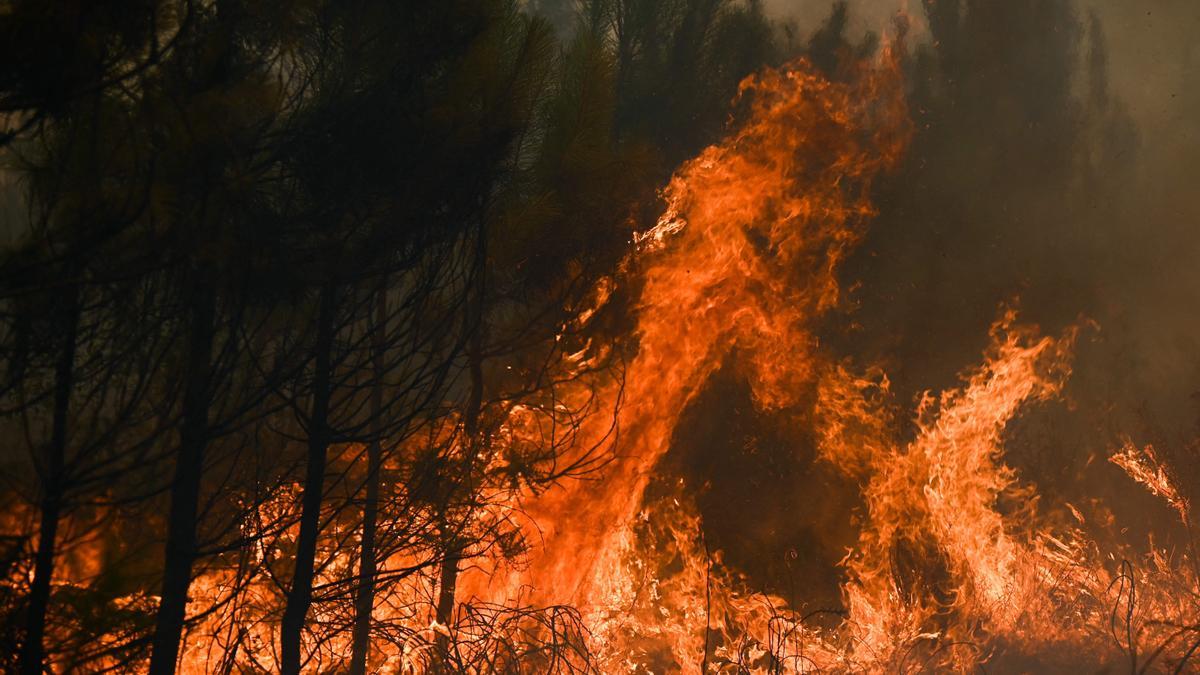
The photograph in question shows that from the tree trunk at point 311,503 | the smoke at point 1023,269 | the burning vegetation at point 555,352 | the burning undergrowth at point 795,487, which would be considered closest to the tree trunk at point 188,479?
the burning vegetation at point 555,352

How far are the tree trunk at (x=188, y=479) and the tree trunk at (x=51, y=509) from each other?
473 millimetres

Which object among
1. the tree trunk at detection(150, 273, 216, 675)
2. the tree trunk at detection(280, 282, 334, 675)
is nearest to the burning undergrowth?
the tree trunk at detection(280, 282, 334, 675)

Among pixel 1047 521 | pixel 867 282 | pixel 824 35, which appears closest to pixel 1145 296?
pixel 1047 521

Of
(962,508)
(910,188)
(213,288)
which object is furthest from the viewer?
(910,188)

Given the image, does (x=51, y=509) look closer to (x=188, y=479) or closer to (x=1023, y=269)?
(x=188, y=479)

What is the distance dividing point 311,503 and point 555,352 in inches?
205

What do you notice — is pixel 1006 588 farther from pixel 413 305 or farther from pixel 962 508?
pixel 413 305

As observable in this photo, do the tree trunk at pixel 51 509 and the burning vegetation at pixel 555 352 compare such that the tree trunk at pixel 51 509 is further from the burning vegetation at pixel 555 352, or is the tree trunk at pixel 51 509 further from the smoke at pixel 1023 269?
the smoke at pixel 1023 269

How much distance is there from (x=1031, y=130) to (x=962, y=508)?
11641 millimetres

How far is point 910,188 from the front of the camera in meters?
20.9

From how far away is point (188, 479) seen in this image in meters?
5.06

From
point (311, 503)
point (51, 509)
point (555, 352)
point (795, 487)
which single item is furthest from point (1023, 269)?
point (51, 509)

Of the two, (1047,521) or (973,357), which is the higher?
(973,357)

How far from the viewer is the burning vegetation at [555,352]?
452cm
